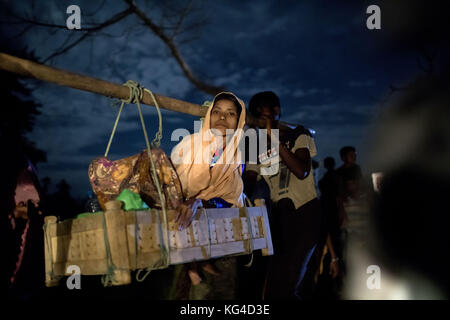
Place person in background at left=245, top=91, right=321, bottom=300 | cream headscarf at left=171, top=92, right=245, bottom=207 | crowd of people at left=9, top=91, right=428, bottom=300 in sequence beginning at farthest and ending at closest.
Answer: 1. person in background at left=245, top=91, right=321, bottom=300
2. crowd of people at left=9, top=91, right=428, bottom=300
3. cream headscarf at left=171, top=92, right=245, bottom=207

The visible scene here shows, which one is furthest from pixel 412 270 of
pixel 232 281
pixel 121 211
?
pixel 121 211

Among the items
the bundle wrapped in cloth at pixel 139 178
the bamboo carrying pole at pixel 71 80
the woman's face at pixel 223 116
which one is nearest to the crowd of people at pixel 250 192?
the woman's face at pixel 223 116

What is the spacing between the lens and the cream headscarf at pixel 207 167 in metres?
3.03

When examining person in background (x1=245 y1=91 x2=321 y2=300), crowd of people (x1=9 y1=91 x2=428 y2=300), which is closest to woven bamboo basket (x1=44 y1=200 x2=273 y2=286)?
crowd of people (x1=9 y1=91 x2=428 y2=300)

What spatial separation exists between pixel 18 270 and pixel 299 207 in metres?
4.31

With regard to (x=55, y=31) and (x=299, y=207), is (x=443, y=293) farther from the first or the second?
(x=55, y=31)

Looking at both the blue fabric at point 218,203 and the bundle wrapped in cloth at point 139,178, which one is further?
the blue fabric at point 218,203

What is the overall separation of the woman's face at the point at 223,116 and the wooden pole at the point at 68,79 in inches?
20.7

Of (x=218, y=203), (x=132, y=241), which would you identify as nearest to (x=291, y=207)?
(x=218, y=203)

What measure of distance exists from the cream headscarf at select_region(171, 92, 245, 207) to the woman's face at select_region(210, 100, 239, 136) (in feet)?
0.21

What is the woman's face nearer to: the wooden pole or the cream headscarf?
the cream headscarf

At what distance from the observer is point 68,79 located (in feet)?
8.02

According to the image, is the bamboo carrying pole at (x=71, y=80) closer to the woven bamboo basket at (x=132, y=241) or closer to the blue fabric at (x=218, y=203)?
the blue fabric at (x=218, y=203)

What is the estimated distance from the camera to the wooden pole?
7.24ft
